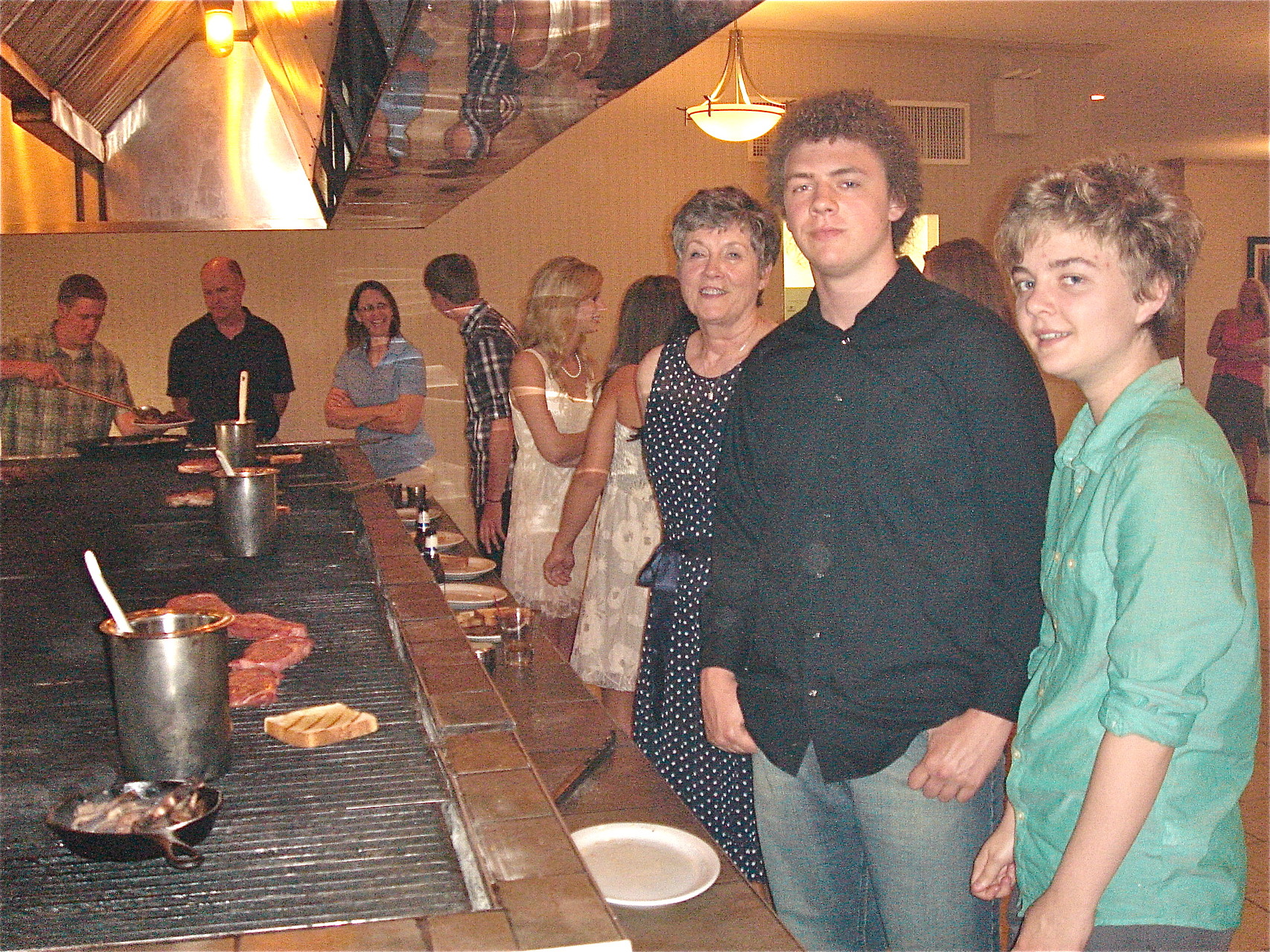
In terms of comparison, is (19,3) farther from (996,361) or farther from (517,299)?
(517,299)

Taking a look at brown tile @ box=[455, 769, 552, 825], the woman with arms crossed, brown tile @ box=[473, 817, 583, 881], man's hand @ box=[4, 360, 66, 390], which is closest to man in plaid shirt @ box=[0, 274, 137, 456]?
man's hand @ box=[4, 360, 66, 390]

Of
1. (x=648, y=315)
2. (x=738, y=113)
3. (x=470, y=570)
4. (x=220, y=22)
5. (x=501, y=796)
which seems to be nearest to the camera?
(x=501, y=796)

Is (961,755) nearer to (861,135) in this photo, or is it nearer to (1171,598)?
(1171,598)

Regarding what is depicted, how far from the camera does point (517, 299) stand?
7316mm

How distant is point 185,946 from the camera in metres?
0.88

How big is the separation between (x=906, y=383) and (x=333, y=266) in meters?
5.95

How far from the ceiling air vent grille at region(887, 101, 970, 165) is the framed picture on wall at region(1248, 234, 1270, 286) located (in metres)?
8.67

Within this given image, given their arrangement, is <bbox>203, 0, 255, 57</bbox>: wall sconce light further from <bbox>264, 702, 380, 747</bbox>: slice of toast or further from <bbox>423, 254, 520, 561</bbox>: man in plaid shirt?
<bbox>264, 702, 380, 747</bbox>: slice of toast

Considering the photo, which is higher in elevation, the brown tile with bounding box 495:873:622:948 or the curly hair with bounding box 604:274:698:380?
the curly hair with bounding box 604:274:698:380

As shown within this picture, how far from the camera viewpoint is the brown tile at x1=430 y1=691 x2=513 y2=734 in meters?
1.33

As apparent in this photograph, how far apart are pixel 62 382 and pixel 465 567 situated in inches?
100

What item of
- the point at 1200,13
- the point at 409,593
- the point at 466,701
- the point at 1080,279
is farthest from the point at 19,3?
the point at 1200,13

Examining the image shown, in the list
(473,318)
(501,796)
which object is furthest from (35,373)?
(501,796)

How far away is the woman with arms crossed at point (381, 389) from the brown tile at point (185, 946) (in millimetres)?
4003
